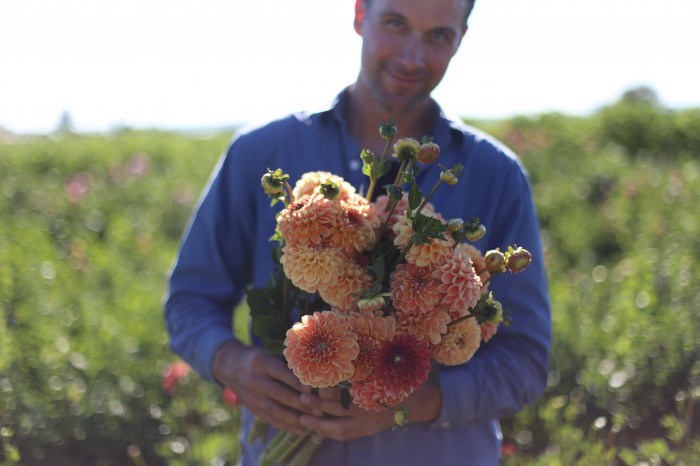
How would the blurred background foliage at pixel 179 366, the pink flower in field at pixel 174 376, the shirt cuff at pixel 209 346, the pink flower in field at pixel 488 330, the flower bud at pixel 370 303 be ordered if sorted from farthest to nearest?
1. the pink flower in field at pixel 174 376
2. the blurred background foliage at pixel 179 366
3. the shirt cuff at pixel 209 346
4. the pink flower in field at pixel 488 330
5. the flower bud at pixel 370 303

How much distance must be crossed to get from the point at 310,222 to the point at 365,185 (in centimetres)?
57

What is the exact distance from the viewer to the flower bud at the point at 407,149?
1108 mm

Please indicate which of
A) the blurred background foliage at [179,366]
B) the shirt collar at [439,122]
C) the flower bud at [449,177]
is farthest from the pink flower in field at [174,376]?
the flower bud at [449,177]

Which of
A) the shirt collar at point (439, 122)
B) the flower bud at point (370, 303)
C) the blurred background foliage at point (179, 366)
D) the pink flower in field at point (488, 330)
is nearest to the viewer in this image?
the flower bud at point (370, 303)

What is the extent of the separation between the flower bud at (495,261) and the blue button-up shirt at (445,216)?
0.39m

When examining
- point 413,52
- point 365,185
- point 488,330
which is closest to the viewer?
point 488,330

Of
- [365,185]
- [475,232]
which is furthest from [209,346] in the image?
[475,232]

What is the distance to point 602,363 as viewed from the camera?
3131mm

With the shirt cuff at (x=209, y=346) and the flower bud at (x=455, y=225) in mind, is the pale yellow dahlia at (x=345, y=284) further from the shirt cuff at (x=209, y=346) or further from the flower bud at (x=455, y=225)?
the shirt cuff at (x=209, y=346)

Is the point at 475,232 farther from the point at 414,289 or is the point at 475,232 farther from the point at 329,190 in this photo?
the point at 329,190

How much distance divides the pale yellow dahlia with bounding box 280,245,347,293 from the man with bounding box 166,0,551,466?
12.0 inches

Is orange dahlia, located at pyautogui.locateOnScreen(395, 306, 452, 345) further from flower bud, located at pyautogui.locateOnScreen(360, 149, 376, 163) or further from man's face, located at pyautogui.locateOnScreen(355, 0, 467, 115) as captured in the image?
man's face, located at pyautogui.locateOnScreen(355, 0, 467, 115)

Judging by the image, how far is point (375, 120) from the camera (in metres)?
1.66

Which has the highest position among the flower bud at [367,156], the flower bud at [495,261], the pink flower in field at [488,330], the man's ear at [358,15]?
the man's ear at [358,15]
